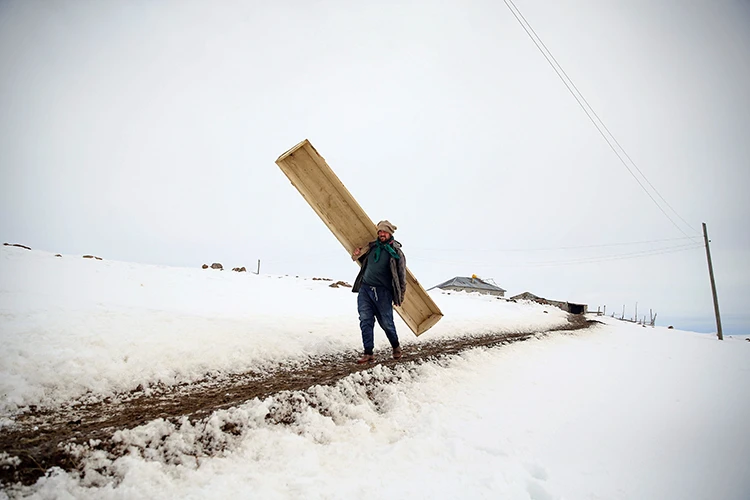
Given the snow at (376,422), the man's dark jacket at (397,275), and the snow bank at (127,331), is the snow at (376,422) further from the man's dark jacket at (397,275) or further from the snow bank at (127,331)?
the man's dark jacket at (397,275)

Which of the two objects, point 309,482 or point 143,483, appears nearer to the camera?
point 143,483

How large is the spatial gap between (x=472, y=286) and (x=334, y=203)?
48.1 meters

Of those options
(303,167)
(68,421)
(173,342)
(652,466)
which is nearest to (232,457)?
(68,421)

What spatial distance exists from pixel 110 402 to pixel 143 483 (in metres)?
1.68

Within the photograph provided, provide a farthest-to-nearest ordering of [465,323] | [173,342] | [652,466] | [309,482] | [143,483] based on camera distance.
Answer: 1. [465,323]
2. [173,342]
3. [652,466]
4. [309,482]
5. [143,483]

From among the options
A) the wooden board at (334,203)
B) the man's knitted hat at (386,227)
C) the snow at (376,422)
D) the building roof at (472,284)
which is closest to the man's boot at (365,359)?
the snow at (376,422)

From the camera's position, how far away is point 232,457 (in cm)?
244

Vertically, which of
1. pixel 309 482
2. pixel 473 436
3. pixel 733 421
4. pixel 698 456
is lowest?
pixel 733 421

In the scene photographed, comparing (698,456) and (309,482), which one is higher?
(309,482)

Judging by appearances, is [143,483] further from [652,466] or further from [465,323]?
[465,323]

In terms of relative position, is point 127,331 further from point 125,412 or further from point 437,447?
point 437,447

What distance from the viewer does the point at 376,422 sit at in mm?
3309

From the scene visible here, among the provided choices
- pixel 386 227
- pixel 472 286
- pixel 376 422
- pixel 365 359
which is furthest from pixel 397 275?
pixel 472 286

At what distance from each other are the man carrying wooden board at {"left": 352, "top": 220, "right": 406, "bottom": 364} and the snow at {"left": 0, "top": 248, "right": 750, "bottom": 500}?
81 cm
